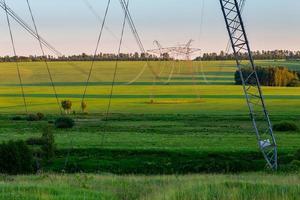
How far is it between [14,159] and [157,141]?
2223cm

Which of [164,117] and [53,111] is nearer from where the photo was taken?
[164,117]

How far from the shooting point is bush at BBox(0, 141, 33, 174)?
1367 inches

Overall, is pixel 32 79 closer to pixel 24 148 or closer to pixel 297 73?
pixel 297 73

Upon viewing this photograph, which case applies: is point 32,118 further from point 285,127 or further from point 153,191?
point 153,191

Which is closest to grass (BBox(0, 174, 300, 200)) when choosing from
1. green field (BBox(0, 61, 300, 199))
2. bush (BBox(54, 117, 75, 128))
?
green field (BBox(0, 61, 300, 199))

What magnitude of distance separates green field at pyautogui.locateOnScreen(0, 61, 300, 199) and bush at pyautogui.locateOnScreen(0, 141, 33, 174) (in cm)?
142

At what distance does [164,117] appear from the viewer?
306 ft

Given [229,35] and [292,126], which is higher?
[229,35]

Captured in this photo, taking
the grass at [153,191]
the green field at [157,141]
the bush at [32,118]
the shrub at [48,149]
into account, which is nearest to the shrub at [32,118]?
the bush at [32,118]

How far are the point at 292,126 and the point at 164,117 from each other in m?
27.0

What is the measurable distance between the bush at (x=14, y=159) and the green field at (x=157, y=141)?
56.0 inches

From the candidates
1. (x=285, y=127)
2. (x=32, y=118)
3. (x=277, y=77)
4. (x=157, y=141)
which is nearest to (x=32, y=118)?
(x=32, y=118)

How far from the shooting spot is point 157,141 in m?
55.8

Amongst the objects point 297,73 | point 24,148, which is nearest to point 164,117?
point 24,148
